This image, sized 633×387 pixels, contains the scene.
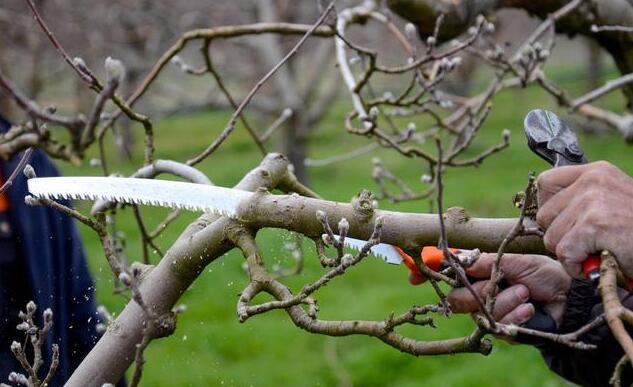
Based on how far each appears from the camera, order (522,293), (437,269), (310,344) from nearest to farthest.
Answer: (437,269), (522,293), (310,344)

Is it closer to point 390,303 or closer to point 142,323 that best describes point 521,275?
point 142,323

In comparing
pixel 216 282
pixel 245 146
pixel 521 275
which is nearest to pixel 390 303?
pixel 216 282

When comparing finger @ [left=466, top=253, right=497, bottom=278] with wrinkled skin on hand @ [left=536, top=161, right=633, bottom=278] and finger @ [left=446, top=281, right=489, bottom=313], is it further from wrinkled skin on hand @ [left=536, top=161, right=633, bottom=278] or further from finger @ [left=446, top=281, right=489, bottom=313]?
wrinkled skin on hand @ [left=536, top=161, right=633, bottom=278]

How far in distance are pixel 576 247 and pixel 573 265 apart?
37 mm

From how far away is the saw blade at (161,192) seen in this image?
1585mm

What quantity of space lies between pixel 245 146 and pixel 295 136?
694 centimetres

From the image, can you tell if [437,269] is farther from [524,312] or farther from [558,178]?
[558,178]

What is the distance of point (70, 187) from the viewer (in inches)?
64.6

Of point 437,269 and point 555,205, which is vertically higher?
point 555,205

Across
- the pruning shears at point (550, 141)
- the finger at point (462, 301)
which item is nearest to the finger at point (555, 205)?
the pruning shears at point (550, 141)

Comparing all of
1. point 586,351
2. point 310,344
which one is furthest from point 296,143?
point 586,351

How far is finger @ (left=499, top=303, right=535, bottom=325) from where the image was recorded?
1973 millimetres

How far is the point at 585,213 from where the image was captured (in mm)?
1436

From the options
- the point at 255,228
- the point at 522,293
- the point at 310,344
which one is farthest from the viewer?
the point at 310,344
